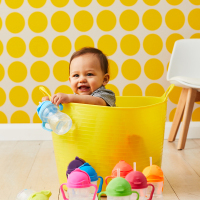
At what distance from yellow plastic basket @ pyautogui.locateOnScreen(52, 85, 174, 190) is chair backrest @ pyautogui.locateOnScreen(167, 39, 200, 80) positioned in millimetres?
906

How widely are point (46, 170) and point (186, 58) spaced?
45.1 inches

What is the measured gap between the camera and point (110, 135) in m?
1.01

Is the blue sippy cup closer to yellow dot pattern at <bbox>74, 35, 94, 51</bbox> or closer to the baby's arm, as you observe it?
the baby's arm

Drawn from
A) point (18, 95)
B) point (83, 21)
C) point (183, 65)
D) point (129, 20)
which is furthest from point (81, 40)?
point (183, 65)

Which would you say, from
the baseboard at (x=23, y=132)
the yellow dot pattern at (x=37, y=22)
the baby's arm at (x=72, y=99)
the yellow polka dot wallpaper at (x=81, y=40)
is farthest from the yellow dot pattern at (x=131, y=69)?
the baby's arm at (x=72, y=99)

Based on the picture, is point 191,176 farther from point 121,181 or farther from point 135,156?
point 121,181

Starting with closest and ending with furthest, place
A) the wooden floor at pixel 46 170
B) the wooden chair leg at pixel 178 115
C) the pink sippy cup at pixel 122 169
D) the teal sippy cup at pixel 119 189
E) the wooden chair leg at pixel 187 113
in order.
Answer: the teal sippy cup at pixel 119 189, the pink sippy cup at pixel 122 169, the wooden floor at pixel 46 170, the wooden chair leg at pixel 187 113, the wooden chair leg at pixel 178 115

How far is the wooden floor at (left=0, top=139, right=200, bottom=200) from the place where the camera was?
1.10m

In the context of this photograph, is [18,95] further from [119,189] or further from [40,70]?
[119,189]

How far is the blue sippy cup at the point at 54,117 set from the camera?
1.02 meters

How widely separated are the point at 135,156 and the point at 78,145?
20 cm

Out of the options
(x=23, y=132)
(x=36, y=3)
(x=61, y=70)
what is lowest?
(x=23, y=132)

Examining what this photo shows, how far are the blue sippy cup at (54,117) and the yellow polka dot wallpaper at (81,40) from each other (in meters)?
0.95

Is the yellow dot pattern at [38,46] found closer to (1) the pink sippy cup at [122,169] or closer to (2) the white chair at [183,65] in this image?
(2) the white chair at [183,65]
